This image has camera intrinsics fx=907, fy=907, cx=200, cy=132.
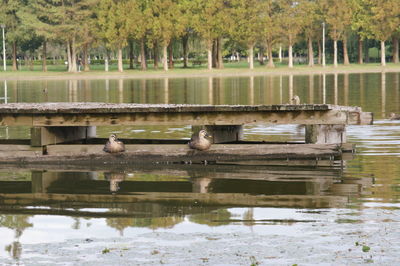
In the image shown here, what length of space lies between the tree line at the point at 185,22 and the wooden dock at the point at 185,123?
9340 cm

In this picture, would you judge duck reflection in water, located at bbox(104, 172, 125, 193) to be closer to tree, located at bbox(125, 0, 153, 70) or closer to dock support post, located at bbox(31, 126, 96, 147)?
dock support post, located at bbox(31, 126, 96, 147)

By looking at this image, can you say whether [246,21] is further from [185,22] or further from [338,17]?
[338,17]

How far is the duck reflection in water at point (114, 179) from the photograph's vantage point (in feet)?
56.4

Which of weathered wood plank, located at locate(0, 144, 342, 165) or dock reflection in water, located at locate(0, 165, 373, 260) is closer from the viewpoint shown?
dock reflection in water, located at locate(0, 165, 373, 260)

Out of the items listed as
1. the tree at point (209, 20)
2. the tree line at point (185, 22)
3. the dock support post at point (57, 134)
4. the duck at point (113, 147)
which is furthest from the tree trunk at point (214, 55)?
the duck at point (113, 147)

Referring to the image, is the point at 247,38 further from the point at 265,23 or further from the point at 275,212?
the point at 275,212

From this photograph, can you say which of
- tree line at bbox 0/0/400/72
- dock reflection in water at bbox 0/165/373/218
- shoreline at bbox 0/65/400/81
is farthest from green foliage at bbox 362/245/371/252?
tree line at bbox 0/0/400/72

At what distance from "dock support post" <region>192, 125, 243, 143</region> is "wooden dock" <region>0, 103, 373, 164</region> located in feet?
0.19

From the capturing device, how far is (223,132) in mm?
22688

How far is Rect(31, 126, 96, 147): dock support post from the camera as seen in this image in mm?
21812

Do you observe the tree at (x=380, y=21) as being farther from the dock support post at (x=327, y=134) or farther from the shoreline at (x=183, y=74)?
the dock support post at (x=327, y=134)

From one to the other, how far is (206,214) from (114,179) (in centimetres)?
496

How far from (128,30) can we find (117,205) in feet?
339

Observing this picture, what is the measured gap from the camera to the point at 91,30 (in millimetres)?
121562
